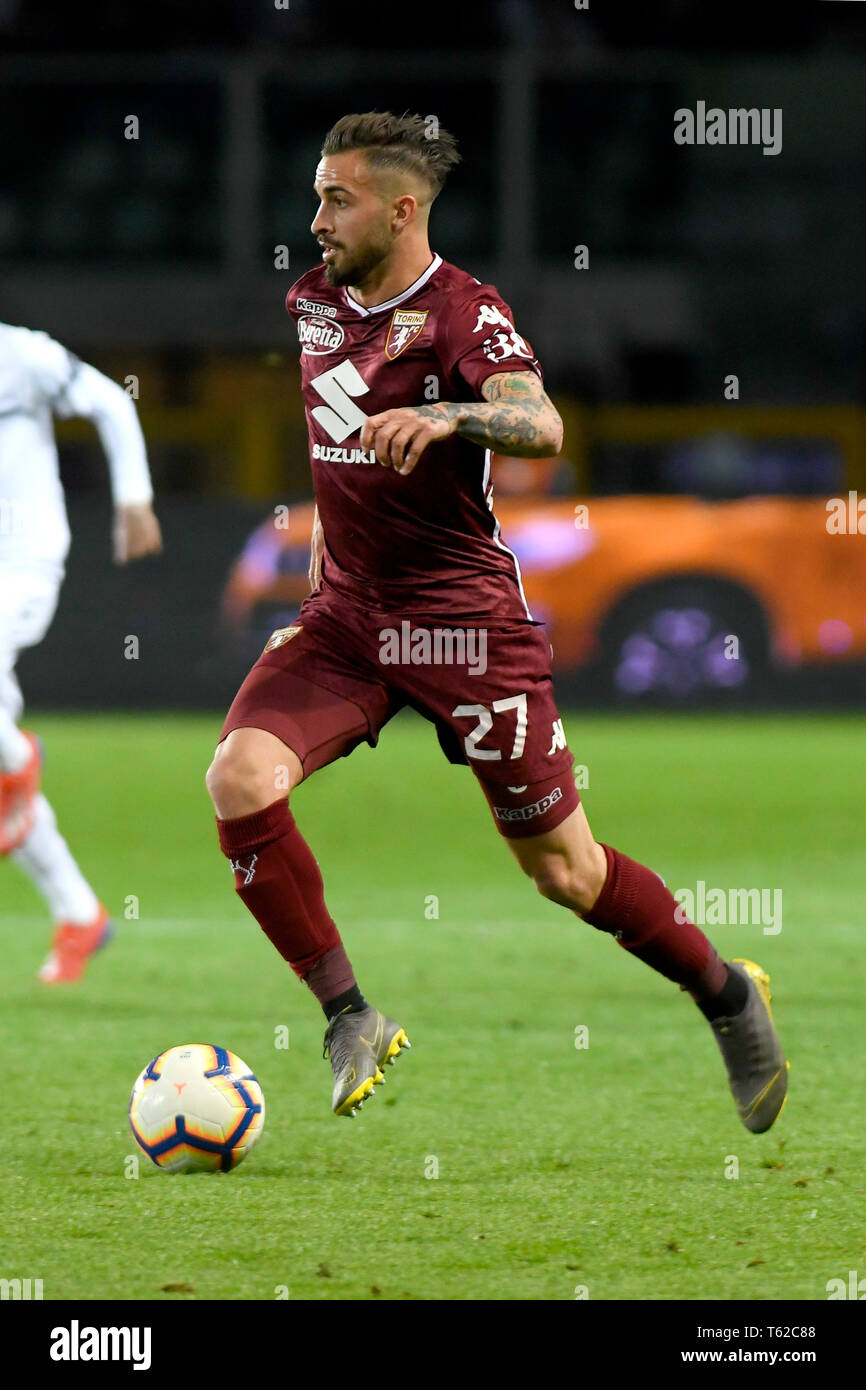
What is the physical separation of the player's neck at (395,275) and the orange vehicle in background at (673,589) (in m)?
11.8

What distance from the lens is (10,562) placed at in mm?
7289

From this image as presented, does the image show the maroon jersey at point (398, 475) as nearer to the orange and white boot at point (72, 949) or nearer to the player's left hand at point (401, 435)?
the player's left hand at point (401, 435)

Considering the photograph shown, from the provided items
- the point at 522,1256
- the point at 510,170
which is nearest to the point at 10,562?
the point at 522,1256

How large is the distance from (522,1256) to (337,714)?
1.33 metres

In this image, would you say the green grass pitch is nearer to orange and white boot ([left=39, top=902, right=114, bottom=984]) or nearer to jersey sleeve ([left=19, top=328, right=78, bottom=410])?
orange and white boot ([left=39, top=902, right=114, bottom=984])

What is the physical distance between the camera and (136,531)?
23.4 ft

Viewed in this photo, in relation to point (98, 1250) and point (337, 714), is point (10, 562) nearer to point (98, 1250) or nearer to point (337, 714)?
point (337, 714)

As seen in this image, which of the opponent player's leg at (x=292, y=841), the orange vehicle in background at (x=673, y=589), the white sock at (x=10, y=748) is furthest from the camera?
the orange vehicle in background at (x=673, y=589)

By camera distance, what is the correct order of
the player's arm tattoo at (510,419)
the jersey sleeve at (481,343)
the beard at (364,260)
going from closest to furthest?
the player's arm tattoo at (510,419)
the jersey sleeve at (481,343)
the beard at (364,260)

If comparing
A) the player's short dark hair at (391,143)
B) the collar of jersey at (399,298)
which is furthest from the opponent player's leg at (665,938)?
the player's short dark hair at (391,143)

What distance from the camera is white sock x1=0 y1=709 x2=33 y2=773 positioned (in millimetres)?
7062

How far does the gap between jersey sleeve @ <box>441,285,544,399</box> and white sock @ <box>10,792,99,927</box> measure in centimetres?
285

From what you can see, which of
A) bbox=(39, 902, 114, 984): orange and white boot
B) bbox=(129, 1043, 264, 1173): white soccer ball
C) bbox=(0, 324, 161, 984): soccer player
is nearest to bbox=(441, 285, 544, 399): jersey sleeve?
bbox=(129, 1043, 264, 1173): white soccer ball

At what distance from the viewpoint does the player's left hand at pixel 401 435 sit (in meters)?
4.22
